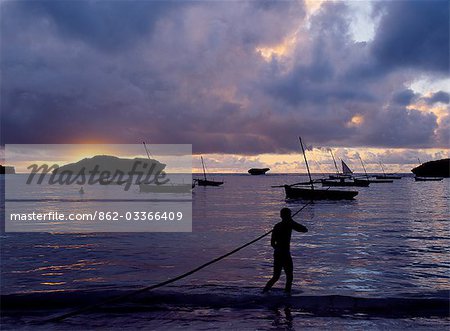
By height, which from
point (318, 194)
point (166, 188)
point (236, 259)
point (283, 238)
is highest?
point (166, 188)

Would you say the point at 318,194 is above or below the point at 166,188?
below

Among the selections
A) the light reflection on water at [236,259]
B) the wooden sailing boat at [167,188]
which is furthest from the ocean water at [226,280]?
the wooden sailing boat at [167,188]

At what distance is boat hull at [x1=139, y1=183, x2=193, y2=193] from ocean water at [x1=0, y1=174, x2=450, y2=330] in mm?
70143

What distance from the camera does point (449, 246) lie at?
2539 cm

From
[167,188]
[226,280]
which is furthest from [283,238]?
[167,188]

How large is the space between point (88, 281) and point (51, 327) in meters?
6.37

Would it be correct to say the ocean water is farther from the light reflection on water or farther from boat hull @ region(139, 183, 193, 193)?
boat hull @ region(139, 183, 193, 193)

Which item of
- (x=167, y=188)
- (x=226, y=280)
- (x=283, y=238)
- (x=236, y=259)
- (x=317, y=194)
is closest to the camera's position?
(x=283, y=238)

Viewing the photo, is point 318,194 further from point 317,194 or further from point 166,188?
point 166,188

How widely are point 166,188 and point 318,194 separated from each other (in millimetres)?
47305

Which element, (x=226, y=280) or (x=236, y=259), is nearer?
(x=226, y=280)

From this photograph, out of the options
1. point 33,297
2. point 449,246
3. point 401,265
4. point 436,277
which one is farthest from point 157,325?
point 449,246

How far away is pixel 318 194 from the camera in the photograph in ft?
222

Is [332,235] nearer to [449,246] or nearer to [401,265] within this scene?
[449,246]
